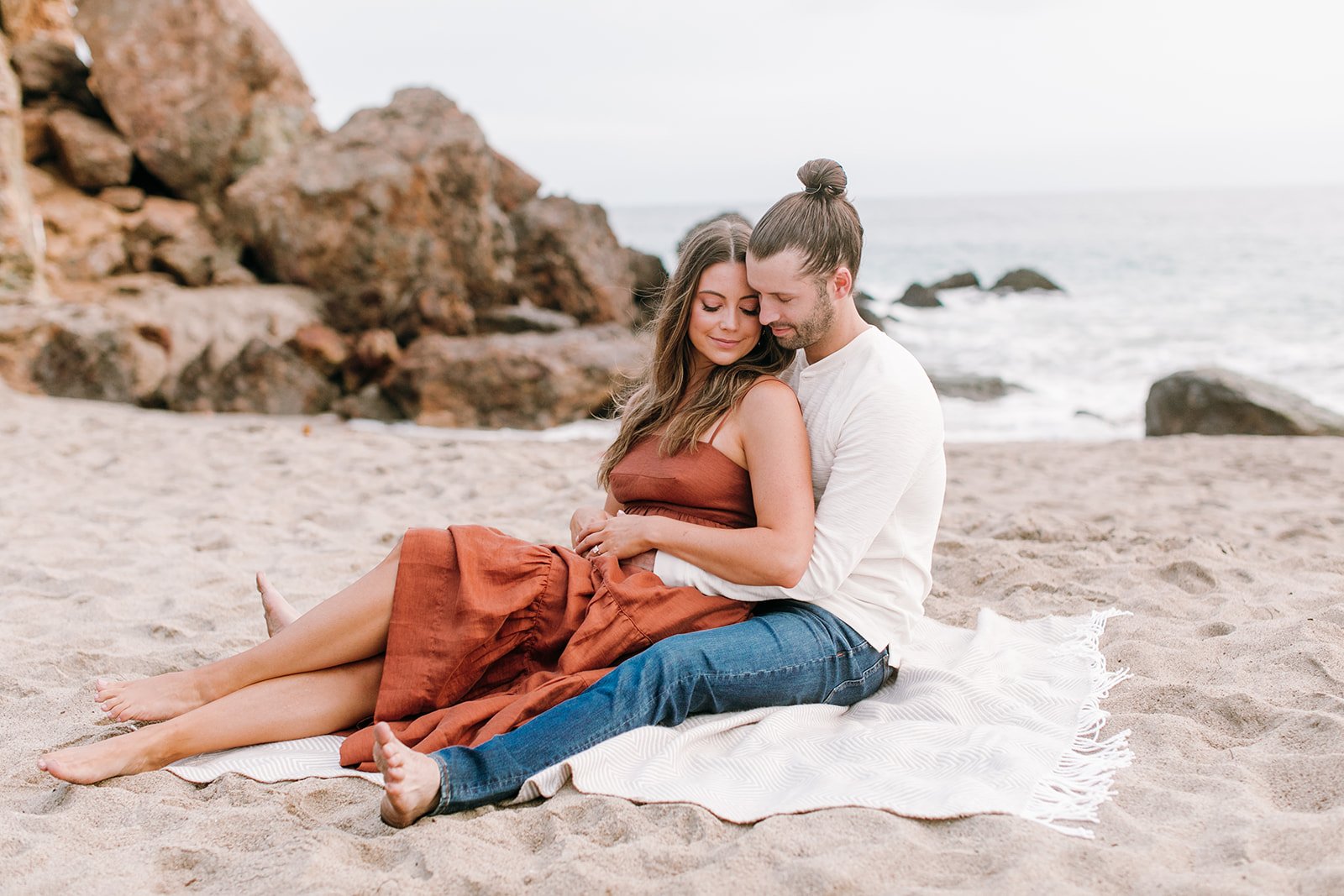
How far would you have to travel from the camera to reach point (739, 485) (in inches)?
121

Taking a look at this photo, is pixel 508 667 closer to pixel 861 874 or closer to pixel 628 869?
pixel 628 869

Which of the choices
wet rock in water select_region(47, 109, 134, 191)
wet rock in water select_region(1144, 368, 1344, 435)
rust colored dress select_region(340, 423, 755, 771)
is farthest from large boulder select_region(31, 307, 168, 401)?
wet rock in water select_region(1144, 368, 1344, 435)

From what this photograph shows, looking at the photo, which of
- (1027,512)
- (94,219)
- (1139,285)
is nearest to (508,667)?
(1027,512)

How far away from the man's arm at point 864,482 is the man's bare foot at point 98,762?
5.76 feet

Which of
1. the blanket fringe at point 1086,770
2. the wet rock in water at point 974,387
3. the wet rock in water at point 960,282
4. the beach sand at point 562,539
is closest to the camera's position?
the beach sand at point 562,539

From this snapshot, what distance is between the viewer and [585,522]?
11.2 ft

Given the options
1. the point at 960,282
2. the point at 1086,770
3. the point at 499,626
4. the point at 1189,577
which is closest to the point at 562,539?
the point at 499,626

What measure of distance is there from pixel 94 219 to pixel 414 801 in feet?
38.4

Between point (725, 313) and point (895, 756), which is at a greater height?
point (725, 313)

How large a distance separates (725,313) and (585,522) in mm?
868

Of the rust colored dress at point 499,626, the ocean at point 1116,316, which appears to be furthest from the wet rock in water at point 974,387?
the rust colored dress at point 499,626

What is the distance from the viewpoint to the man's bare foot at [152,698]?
292 centimetres

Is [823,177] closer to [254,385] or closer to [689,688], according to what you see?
[689,688]

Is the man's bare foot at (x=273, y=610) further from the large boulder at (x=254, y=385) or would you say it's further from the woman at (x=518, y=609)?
the large boulder at (x=254, y=385)
